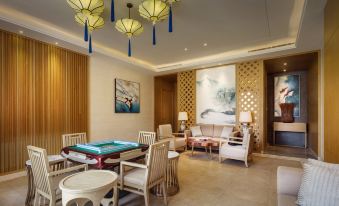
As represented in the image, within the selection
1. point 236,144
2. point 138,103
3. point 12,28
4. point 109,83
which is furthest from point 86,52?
point 236,144

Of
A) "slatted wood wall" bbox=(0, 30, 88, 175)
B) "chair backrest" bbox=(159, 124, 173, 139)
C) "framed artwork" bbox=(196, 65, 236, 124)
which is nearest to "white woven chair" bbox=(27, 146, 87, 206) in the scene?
"slatted wood wall" bbox=(0, 30, 88, 175)

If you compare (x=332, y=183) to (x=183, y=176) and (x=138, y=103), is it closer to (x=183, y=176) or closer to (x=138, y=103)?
(x=183, y=176)

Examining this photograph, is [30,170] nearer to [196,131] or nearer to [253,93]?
[196,131]

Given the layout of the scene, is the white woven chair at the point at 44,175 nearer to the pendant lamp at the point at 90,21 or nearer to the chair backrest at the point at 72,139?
the chair backrest at the point at 72,139

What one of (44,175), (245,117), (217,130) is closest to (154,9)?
(44,175)

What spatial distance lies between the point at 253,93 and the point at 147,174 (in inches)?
170

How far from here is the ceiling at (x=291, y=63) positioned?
192 inches

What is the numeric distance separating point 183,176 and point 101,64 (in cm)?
383

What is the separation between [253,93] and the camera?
17.3ft

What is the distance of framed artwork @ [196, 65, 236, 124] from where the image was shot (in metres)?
5.64

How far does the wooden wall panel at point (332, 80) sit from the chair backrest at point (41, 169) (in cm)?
317

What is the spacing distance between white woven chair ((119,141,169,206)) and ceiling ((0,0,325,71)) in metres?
2.28

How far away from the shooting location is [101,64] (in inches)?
207

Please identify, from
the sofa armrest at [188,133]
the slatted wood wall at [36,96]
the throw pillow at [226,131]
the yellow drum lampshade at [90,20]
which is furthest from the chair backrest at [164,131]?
the yellow drum lampshade at [90,20]
